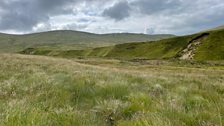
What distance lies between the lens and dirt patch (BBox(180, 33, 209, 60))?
10169cm

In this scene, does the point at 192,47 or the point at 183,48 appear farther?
the point at 183,48

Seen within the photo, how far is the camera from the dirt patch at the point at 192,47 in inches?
4003

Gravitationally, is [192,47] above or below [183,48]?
above

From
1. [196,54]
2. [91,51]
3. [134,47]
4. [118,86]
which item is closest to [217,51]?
[196,54]

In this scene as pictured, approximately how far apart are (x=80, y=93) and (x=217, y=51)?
94.2m

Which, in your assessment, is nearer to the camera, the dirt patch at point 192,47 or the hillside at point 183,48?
the hillside at point 183,48

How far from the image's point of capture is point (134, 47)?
13525cm

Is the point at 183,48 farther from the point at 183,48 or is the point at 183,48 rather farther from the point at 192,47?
the point at 192,47

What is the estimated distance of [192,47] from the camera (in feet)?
347

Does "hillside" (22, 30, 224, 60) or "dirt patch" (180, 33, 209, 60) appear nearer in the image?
"hillside" (22, 30, 224, 60)

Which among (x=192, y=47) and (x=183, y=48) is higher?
(x=192, y=47)

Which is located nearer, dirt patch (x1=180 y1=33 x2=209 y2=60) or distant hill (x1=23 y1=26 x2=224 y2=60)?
distant hill (x1=23 y1=26 x2=224 y2=60)

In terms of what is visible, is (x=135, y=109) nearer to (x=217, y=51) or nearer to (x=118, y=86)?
(x=118, y=86)

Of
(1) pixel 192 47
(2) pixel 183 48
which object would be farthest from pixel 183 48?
(1) pixel 192 47
